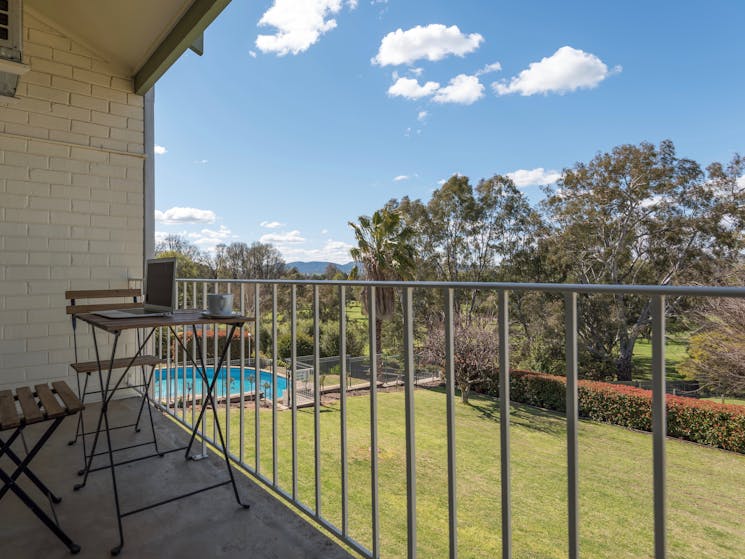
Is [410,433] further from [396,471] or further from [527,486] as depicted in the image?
[527,486]

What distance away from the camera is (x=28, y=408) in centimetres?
157

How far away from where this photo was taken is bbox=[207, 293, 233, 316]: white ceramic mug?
1.90 metres

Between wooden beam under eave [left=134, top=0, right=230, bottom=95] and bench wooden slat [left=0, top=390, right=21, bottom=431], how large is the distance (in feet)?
8.02

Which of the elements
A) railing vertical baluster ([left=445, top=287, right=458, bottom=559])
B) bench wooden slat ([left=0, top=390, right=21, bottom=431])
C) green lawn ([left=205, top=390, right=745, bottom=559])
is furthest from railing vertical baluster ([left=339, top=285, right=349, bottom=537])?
green lawn ([left=205, top=390, right=745, bottom=559])

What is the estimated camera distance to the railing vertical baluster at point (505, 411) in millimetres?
1089

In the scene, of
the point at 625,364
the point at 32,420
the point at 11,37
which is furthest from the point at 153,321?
the point at 625,364

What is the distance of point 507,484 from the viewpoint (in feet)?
3.59

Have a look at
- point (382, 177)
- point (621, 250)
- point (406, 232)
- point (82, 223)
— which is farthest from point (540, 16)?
point (82, 223)

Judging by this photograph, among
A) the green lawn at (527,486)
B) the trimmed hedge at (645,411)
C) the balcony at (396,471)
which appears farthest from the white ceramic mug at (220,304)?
the trimmed hedge at (645,411)

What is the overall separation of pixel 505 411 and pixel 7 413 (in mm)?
1646

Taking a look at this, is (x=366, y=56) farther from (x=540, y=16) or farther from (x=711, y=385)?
(x=711, y=385)

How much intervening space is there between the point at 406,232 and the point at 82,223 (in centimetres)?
1311

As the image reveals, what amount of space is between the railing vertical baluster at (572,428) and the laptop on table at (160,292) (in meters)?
1.72

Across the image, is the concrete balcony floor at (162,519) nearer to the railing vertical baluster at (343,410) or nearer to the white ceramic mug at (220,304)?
the railing vertical baluster at (343,410)
